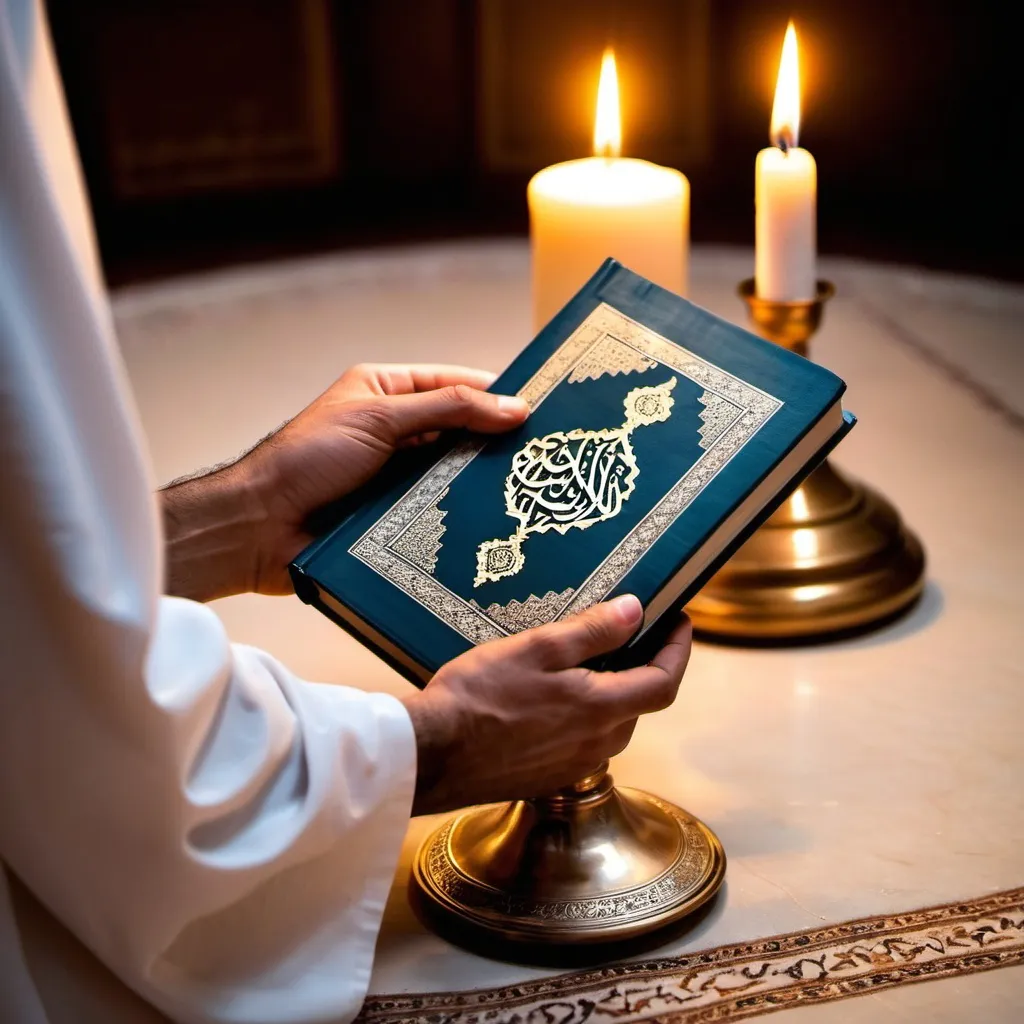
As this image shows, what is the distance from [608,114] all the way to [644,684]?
2.39 feet

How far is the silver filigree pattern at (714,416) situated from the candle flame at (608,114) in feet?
1.62

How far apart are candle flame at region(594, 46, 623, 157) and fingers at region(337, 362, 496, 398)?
0.35 meters

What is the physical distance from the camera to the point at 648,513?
1.03 m

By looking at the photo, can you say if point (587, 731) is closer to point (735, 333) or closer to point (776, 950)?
point (776, 950)

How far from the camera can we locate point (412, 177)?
11.4ft

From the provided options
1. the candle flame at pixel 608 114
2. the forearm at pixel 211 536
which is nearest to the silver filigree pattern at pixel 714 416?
the forearm at pixel 211 536

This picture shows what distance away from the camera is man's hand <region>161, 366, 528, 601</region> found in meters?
1.19

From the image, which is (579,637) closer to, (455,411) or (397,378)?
(455,411)

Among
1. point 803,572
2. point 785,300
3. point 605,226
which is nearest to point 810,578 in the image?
point 803,572

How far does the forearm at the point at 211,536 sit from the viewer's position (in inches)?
48.7

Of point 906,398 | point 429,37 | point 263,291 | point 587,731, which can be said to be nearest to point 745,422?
point 587,731

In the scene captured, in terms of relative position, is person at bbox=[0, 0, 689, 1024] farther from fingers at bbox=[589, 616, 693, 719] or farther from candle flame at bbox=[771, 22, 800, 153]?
candle flame at bbox=[771, 22, 800, 153]

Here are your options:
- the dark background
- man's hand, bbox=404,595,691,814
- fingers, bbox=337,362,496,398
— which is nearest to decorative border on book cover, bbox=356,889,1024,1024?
man's hand, bbox=404,595,691,814

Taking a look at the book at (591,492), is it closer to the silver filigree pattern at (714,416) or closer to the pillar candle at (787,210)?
the silver filigree pattern at (714,416)
